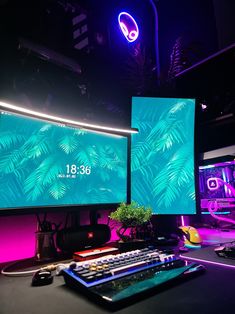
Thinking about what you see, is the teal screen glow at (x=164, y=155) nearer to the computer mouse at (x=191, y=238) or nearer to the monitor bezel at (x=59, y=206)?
the monitor bezel at (x=59, y=206)

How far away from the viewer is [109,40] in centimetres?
196

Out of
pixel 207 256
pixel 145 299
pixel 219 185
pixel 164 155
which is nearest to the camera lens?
pixel 145 299

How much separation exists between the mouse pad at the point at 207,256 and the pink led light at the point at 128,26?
1765 mm

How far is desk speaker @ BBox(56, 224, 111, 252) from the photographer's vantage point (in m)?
1.00

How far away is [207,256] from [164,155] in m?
0.57

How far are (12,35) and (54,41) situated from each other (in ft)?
0.83

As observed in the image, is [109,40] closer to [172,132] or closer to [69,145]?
[172,132]

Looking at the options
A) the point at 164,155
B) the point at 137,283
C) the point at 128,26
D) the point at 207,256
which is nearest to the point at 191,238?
the point at 207,256

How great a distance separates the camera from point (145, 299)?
0.58 metres

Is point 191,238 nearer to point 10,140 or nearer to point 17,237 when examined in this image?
point 17,237

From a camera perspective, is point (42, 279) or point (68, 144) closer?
point (42, 279)

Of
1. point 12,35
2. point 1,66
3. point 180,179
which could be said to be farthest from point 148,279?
point 12,35

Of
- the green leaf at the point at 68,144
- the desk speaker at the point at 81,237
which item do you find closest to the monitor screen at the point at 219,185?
the desk speaker at the point at 81,237

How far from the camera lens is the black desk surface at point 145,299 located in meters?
0.53
